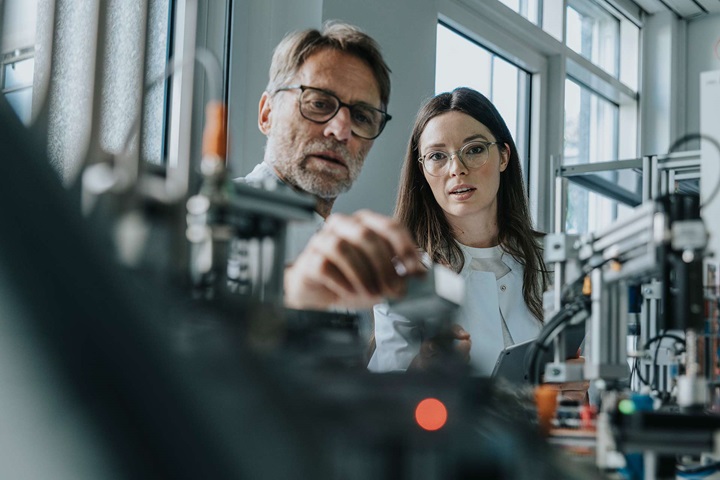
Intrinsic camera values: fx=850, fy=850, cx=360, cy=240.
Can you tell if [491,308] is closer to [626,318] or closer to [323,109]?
[323,109]

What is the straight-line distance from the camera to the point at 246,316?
0.52 metres

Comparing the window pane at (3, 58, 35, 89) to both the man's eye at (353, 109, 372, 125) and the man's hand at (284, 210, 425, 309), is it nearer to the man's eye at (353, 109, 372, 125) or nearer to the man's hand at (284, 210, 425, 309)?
the man's eye at (353, 109, 372, 125)

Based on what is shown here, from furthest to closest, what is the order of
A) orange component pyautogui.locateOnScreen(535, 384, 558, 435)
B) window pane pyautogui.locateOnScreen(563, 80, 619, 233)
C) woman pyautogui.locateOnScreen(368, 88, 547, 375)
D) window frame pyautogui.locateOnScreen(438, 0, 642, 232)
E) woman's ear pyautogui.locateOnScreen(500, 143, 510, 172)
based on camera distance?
window pane pyautogui.locateOnScreen(563, 80, 619, 233) < window frame pyautogui.locateOnScreen(438, 0, 642, 232) < woman's ear pyautogui.locateOnScreen(500, 143, 510, 172) < woman pyautogui.locateOnScreen(368, 88, 547, 375) < orange component pyautogui.locateOnScreen(535, 384, 558, 435)

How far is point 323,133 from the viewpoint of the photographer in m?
1.86

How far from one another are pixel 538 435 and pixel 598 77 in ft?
14.1

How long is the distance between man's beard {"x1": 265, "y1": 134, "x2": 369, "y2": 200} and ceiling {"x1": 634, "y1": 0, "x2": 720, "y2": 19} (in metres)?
3.69

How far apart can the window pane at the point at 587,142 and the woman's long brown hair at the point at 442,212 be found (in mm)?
1994

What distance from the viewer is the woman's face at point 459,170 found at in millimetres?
2309

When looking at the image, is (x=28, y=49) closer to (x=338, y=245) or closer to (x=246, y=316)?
(x=338, y=245)

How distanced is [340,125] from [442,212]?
0.64 m

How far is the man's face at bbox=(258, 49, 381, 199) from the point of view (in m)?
1.86

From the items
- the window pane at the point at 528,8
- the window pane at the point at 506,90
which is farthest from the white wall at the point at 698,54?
the window pane at the point at 506,90

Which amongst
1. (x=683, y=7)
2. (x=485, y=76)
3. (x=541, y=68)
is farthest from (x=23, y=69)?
(x=683, y=7)

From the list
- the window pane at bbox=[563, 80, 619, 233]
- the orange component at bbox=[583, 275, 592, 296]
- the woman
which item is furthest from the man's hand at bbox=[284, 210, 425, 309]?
the window pane at bbox=[563, 80, 619, 233]
